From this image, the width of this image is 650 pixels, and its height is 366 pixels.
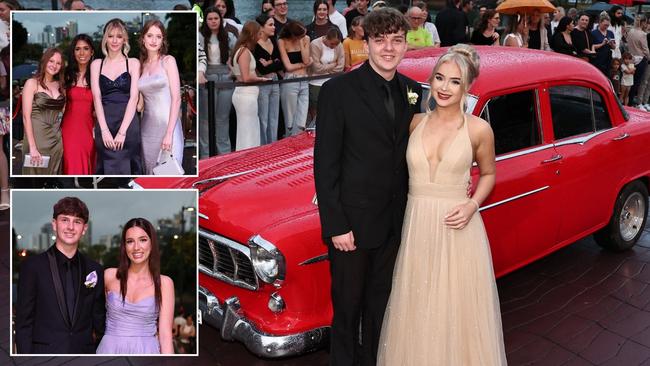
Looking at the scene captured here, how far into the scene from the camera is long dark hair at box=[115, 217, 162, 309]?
2.86 meters

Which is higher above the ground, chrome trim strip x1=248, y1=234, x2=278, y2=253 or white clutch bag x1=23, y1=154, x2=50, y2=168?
white clutch bag x1=23, y1=154, x2=50, y2=168

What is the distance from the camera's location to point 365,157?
140 inches

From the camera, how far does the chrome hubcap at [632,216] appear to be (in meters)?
6.29

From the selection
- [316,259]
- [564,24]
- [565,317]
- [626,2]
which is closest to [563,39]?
[564,24]

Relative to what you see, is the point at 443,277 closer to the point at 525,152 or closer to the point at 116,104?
the point at 525,152

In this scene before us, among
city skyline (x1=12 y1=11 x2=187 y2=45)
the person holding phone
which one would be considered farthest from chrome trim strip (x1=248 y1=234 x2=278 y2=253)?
the person holding phone

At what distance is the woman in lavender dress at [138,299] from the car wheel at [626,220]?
433 centimetres

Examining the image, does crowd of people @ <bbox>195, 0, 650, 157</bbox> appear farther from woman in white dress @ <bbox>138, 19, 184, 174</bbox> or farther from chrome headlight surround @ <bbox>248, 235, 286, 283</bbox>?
woman in white dress @ <bbox>138, 19, 184, 174</bbox>

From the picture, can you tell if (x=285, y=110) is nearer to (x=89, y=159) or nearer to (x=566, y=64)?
(x=566, y=64)

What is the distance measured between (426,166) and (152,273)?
145 centimetres

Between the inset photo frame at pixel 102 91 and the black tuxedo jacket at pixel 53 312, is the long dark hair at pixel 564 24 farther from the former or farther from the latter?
the black tuxedo jacket at pixel 53 312

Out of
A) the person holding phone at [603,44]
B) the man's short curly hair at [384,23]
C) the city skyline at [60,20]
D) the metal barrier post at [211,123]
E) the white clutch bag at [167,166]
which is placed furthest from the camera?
the person holding phone at [603,44]

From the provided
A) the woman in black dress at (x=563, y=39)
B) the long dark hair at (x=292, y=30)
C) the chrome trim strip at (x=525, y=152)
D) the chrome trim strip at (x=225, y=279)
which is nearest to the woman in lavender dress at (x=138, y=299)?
the chrome trim strip at (x=225, y=279)

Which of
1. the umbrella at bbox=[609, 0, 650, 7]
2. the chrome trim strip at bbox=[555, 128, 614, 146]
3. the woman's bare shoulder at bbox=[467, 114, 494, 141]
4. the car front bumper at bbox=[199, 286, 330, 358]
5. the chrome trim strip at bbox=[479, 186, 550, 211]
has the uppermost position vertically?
the umbrella at bbox=[609, 0, 650, 7]
